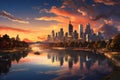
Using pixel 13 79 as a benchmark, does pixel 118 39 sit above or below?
above

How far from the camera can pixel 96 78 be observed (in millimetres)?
74625

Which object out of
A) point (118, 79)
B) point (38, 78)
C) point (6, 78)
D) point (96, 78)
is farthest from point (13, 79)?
point (118, 79)

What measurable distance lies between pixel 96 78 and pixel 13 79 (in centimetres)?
2605

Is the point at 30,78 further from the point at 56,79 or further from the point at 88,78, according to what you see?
the point at 88,78

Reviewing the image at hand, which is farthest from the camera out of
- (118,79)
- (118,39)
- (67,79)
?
(118,39)

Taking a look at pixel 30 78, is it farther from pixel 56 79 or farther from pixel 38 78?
pixel 56 79

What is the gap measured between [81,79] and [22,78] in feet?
61.7

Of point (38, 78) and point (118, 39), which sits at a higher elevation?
point (118, 39)

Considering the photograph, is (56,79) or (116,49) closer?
(56,79)

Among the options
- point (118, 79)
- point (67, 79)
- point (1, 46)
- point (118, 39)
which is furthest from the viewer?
point (1, 46)

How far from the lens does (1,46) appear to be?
198 meters

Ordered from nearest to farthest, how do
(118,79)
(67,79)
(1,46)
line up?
(118,79) < (67,79) < (1,46)

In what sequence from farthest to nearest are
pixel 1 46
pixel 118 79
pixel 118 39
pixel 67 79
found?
pixel 1 46, pixel 118 39, pixel 67 79, pixel 118 79

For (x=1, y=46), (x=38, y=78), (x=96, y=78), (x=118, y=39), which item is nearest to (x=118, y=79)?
(x=96, y=78)
